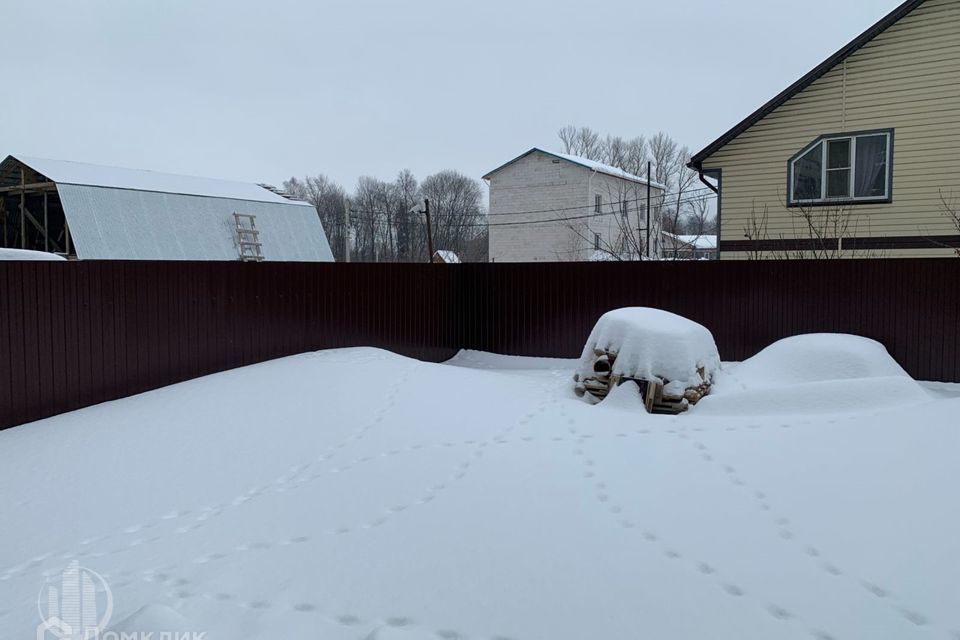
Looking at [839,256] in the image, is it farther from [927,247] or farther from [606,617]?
[606,617]

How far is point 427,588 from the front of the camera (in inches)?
111

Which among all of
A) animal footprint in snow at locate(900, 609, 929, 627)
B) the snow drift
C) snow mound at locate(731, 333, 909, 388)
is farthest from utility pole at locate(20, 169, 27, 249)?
animal footprint in snow at locate(900, 609, 929, 627)

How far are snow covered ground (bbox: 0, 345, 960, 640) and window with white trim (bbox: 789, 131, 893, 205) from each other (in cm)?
600

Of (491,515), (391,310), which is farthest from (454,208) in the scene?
(491,515)

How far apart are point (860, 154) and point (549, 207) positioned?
1715 cm

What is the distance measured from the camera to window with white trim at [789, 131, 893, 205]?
1078 centimetres

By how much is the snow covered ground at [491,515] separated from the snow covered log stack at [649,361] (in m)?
0.38

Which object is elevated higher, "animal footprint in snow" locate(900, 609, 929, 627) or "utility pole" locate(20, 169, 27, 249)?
"utility pole" locate(20, 169, 27, 249)

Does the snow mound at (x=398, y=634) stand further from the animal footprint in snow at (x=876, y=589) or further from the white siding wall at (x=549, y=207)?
the white siding wall at (x=549, y=207)

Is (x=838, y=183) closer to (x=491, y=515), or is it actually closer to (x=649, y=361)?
(x=649, y=361)

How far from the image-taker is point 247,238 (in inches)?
765

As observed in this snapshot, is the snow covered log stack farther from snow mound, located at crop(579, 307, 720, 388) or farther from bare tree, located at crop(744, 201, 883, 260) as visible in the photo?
bare tree, located at crop(744, 201, 883, 260)

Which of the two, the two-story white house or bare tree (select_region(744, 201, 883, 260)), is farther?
the two-story white house

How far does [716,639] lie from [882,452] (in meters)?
2.65
